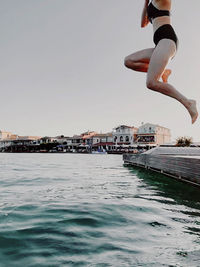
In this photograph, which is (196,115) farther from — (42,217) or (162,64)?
(42,217)

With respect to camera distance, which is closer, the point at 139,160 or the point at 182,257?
the point at 182,257

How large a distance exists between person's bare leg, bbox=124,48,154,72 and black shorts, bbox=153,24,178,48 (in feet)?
0.48

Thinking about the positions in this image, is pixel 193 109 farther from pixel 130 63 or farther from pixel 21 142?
pixel 21 142

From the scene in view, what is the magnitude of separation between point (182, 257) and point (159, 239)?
472 mm

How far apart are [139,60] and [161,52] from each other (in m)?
0.34

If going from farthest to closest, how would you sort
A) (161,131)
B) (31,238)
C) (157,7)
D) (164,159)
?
1. (161,131)
2. (164,159)
3. (157,7)
4. (31,238)

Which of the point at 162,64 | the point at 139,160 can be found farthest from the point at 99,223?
the point at 139,160

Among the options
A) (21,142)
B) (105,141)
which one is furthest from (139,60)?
(21,142)

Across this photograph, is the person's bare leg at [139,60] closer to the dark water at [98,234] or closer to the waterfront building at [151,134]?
the dark water at [98,234]

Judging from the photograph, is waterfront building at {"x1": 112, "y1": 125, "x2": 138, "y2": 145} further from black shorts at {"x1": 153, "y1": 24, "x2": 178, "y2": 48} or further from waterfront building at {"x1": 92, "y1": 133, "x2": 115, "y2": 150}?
black shorts at {"x1": 153, "y1": 24, "x2": 178, "y2": 48}

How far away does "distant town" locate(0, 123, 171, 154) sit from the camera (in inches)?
2874

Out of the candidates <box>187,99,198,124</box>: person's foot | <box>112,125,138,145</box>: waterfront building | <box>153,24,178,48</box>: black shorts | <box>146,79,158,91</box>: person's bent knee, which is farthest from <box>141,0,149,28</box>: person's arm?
<box>112,125,138,145</box>: waterfront building

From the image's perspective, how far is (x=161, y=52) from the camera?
2.45 m

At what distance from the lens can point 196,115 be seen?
251 cm
